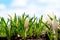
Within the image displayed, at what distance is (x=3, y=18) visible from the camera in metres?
3.40

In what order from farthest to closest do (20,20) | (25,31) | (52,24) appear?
(20,20) < (25,31) < (52,24)

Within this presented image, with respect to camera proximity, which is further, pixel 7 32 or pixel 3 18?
pixel 3 18

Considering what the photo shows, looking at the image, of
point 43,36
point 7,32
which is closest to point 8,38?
point 7,32

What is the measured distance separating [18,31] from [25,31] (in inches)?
5.1

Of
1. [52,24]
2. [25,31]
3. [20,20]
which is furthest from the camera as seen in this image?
[20,20]

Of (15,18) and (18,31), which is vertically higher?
(15,18)

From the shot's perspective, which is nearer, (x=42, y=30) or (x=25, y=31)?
(x=25, y=31)

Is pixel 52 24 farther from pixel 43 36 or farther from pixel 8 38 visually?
pixel 8 38

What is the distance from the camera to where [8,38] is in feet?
10.3

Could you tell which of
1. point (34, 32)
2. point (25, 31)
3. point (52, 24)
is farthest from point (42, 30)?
point (52, 24)

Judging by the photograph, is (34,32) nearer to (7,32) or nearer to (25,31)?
(25,31)

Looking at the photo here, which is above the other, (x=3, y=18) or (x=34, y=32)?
(x=3, y=18)

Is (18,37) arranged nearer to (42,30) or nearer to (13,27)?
(13,27)

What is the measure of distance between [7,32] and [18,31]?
7.9 inches
